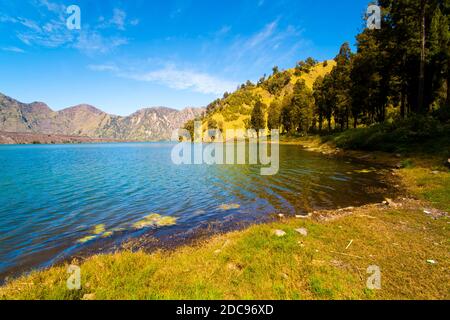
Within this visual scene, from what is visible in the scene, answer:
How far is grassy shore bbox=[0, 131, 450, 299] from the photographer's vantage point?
21.0ft

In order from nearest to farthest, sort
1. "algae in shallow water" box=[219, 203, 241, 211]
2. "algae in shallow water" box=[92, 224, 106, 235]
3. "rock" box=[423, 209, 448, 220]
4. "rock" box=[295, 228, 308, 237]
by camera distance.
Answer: "rock" box=[295, 228, 308, 237], "rock" box=[423, 209, 448, 220], "algae in shallow water" box=[92, 224, 106, 235], "algae in shallow water" box=[219, 203, 241, 211]

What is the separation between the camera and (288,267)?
7.66 m

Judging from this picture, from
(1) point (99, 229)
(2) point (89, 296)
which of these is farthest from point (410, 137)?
(2) point (89, 296)

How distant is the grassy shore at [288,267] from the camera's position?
639 cm

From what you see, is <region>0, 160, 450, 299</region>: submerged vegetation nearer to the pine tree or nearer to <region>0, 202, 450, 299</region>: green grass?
<region>0, 202, 450, 299</region>: green grass

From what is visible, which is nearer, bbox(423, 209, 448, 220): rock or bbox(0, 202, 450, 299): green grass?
bbox(0, 202, 450, 299): green grass

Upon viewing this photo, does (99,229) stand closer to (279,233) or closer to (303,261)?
(279,233)

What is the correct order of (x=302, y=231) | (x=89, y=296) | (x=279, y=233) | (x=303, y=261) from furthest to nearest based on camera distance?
(x=302, y=231) → (x=279, y=233) → (x=303, y=261) → (x=89, y=296)

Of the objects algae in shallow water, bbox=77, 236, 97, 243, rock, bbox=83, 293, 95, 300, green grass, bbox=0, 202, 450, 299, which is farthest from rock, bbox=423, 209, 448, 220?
algae in shallow water, bbox=77, 236, 97, 243

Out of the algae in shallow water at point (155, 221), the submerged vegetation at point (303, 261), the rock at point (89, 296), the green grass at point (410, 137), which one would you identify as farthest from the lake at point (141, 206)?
the green grass at point (410, 137)

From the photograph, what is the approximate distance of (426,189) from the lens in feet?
54.7

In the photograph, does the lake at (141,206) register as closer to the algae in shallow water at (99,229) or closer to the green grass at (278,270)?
the algae in shallow water at (99,229)
